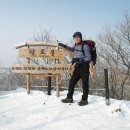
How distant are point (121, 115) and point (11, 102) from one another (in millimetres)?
3209

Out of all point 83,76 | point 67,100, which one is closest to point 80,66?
point 83,76

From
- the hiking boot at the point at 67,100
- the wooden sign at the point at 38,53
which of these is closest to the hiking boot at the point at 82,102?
the hiking boot at the point at 67,100

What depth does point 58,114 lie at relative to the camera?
766 centimetres

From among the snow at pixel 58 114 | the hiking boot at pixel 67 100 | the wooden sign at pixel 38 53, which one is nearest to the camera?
the snow at pixel 58 114

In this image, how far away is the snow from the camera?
676cm

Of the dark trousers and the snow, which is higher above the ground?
the dark trousers

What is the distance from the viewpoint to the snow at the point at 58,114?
676cm

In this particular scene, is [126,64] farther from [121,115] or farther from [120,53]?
[121,115]

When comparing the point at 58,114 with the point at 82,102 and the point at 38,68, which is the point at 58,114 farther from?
the point at 38,68

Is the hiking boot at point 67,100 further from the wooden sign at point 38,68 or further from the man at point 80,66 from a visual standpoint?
the wooden sign at point 38,68

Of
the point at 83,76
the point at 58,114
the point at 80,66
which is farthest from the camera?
the point at 80,66

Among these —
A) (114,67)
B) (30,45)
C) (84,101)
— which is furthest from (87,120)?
(114,67)

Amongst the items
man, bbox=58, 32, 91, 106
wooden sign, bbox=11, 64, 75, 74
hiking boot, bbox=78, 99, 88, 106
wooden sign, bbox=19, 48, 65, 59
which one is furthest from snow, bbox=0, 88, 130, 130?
wooden sign, bbox=19, 48, 65, 59

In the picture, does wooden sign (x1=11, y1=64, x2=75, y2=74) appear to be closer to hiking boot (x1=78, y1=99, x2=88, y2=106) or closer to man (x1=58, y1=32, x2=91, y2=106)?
man (x1=58, y1=32, x2=91, y2=106)
